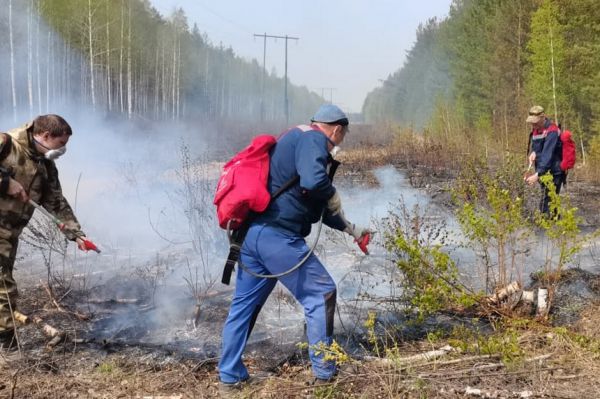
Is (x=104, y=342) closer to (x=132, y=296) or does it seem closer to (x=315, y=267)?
(x=132, y=296)

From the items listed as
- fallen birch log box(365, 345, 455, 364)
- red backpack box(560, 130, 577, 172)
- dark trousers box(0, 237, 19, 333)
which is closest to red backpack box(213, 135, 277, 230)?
fallen birch log box(365, 345, 455, 364)

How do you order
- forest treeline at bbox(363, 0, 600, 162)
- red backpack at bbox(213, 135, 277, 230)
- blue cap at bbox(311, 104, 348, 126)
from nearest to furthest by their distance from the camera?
red backpack at bbox(213, 135, 277, 230)
blue cap at bbox(311, 104, 348, 126)
forest treeline at bbox(363, 0, 600, 162)

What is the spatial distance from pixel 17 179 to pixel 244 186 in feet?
6.09

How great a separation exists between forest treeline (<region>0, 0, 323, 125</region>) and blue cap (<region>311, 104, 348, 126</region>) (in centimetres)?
2621

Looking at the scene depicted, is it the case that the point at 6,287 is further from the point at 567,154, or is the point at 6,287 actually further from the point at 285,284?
the point at 567,154

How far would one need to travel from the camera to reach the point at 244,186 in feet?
10.0

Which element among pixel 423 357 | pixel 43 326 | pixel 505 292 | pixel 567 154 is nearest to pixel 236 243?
pixel 423 357

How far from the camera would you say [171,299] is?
198 inches

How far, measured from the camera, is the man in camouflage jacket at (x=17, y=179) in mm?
3574

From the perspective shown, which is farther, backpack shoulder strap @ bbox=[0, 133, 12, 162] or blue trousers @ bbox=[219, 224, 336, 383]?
backpack shoulder strap @ bbox=[0, 133, 12, 162]

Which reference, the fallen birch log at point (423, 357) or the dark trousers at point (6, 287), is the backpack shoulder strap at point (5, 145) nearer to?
the dark trousers at point (6, 287)

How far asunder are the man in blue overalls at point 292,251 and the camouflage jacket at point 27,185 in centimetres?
167

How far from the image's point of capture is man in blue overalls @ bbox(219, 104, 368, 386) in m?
3.10

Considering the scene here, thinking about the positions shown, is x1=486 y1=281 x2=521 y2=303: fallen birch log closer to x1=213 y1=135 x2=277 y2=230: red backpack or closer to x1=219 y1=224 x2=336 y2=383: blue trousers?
x1=219 y1=224 x2=336 y2=383: blue trousers
